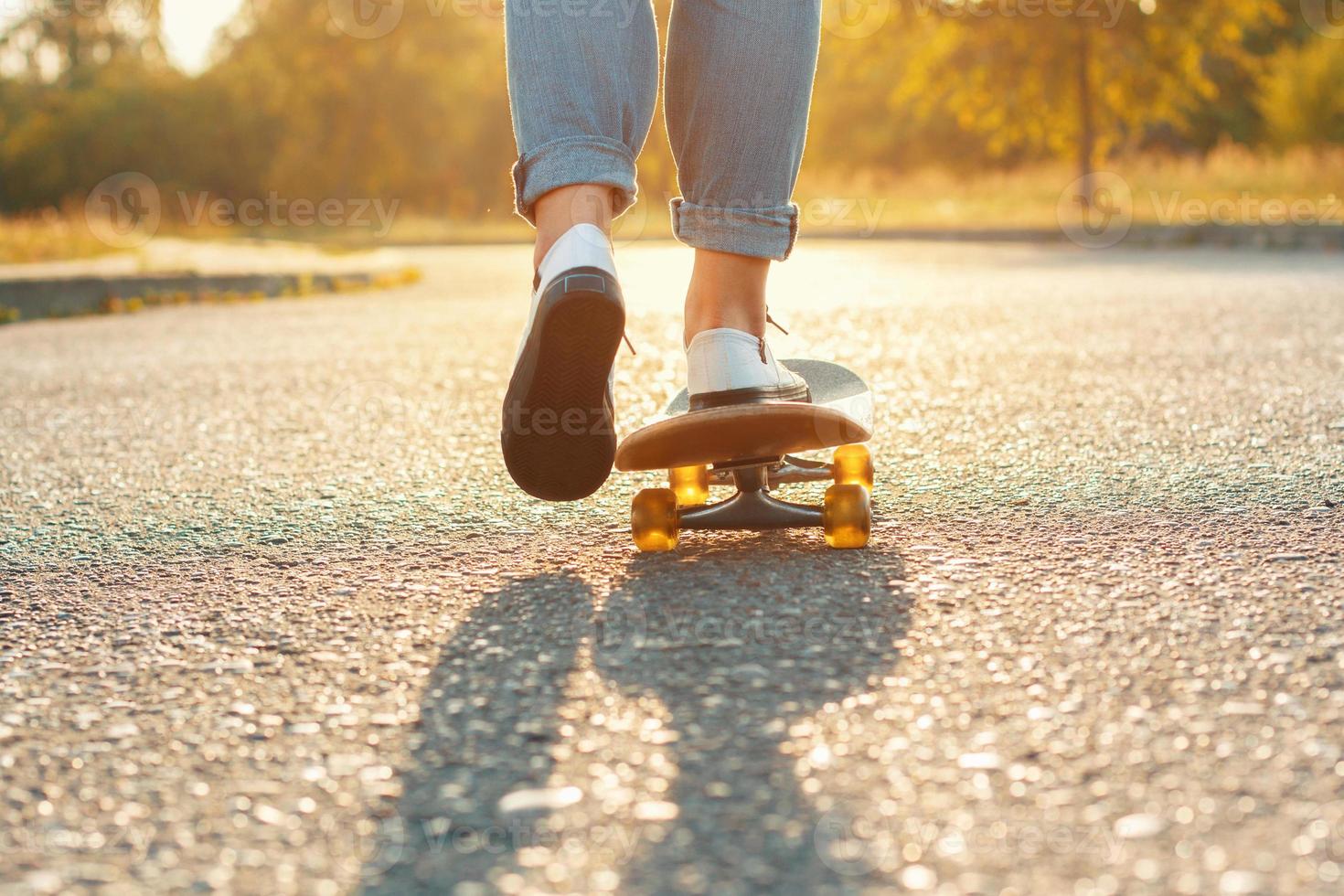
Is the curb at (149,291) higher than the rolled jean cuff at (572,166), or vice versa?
the rolled jean cuff at (572,166)

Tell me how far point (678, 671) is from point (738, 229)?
30.6 inches

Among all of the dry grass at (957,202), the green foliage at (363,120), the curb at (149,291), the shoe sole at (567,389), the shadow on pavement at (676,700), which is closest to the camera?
the shadow on pavement at (676,700)

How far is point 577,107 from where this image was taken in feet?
5.97

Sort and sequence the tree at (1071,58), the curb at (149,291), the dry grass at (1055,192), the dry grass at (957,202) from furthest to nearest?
the tree at (1071,58)
the dry grass at (1055,192)
the dry grass at (957,202)
the curb at (149,291)

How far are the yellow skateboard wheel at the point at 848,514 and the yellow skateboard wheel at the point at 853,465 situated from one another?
0.29m

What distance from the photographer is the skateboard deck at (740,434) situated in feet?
5.91

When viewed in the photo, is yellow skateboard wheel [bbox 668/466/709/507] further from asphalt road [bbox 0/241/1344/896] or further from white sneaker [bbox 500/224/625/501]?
white sneaker [bbox 500/224/625/501]

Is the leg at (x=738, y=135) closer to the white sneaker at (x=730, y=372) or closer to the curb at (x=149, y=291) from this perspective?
A: the white sneaker at (x=730, y=372)

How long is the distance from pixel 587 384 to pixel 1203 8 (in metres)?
20.6

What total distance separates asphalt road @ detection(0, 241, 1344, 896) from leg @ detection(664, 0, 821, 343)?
1.19ft

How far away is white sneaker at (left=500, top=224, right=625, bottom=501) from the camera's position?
171 cm

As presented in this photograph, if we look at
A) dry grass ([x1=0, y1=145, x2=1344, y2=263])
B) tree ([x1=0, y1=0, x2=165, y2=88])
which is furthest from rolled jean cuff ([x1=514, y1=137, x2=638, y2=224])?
tree ([x1=0, y1=0, x2=165, y2=88])

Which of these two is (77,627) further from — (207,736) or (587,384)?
(587,384)

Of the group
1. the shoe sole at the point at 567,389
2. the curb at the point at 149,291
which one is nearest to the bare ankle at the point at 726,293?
the shoe sole at the point at 567,389
